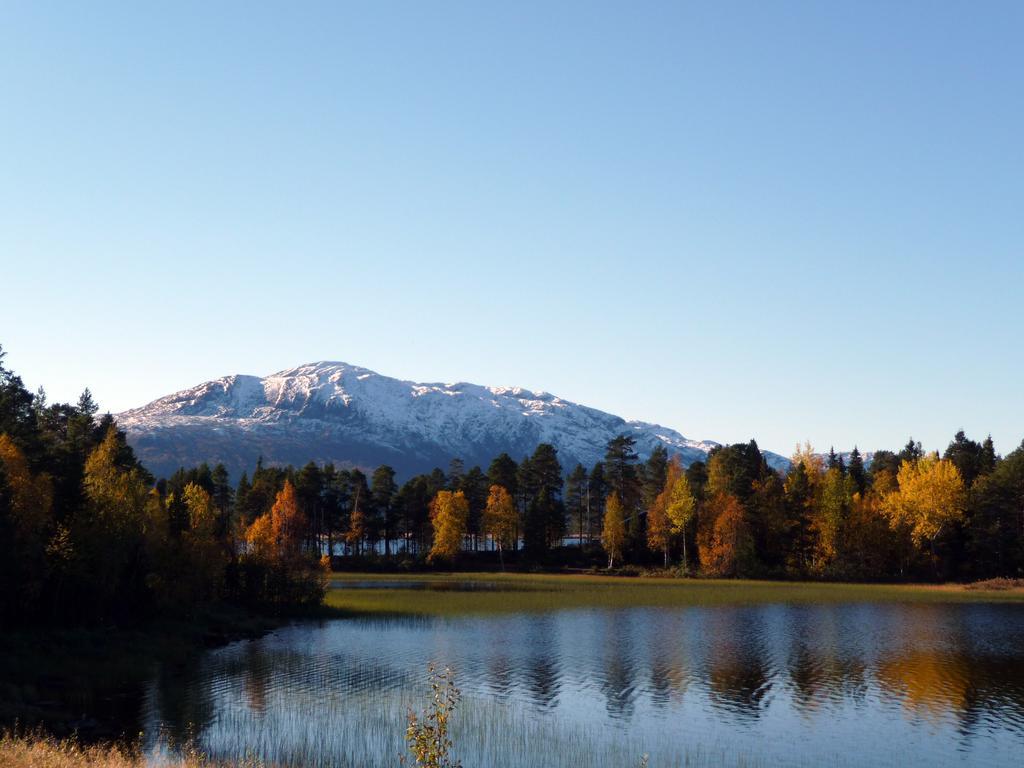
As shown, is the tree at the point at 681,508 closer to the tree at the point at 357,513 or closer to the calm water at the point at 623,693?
the tree at the point at 357,513

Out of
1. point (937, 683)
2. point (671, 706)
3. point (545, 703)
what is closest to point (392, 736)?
point (545, 703)

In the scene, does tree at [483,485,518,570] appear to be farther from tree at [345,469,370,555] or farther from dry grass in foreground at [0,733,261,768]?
dry grass in foreground at [0,733,261,768]

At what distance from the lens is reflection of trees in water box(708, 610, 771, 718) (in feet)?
155

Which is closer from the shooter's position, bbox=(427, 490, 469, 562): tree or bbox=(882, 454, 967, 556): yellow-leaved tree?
bbox=(882, 454, 967, 556): yellow-leaved tree

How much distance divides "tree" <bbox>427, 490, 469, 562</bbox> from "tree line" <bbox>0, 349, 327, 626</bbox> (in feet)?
182

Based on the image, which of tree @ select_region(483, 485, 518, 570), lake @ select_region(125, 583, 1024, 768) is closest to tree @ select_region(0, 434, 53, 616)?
lake @ select_region(125, 583, 1024, 768)

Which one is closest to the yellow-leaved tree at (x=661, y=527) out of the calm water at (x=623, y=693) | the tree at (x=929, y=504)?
the tree at (x=929, y=504)

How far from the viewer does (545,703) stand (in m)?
46.1

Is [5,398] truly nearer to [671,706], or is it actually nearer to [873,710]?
[671,706]

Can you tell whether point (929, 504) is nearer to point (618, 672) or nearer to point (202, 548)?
point (618, 672)

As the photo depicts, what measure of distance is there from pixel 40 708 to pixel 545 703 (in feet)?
80.7

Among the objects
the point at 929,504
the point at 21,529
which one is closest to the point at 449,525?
the point at 929,504

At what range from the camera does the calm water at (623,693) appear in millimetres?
37281

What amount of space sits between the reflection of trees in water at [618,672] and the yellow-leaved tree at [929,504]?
233ft
